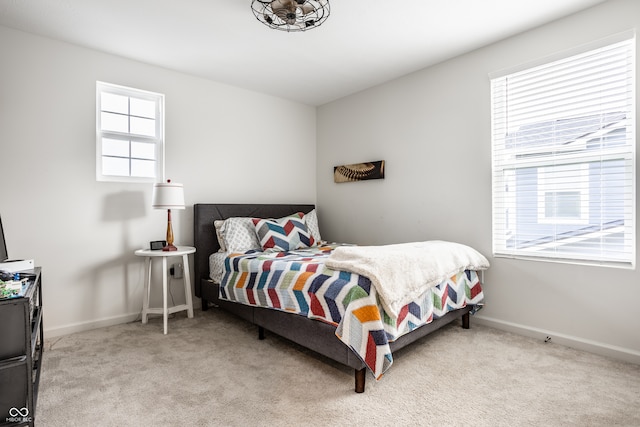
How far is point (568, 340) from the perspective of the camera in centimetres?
249

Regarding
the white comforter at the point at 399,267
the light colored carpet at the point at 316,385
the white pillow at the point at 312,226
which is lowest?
the light colored carpet at the point at 316,385

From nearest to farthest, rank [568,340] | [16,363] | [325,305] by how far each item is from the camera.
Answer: [16,363] < [325,305] < [568,340]

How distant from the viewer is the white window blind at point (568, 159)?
2.29 meters

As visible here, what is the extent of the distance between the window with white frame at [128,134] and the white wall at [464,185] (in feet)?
6.76

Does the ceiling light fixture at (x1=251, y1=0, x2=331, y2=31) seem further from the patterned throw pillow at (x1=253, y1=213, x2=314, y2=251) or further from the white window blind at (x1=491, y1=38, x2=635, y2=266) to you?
the patterned throw pillow at (x1=253, y1=213, x2=314, y2=251)

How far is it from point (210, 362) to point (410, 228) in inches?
88.8

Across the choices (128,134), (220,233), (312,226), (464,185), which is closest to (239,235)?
(220,233)

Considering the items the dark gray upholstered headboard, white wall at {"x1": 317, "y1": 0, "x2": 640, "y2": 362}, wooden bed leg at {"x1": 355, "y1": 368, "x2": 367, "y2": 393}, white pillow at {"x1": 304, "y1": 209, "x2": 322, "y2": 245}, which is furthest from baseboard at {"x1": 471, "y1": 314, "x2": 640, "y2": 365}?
the dark gray upholstered headboard

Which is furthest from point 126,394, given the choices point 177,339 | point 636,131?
point 636,131

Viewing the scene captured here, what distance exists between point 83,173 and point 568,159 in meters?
3.94

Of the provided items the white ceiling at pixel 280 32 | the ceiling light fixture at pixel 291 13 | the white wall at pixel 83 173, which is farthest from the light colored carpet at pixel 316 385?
the white ceiling at pixel 280 32

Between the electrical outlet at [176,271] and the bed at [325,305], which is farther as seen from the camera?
the electrical outlet at [176,271]

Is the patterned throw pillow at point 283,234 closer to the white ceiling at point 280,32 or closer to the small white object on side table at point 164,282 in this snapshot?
the small white object on side table at point 164,282

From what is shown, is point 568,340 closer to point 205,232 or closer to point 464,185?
point 464,185
